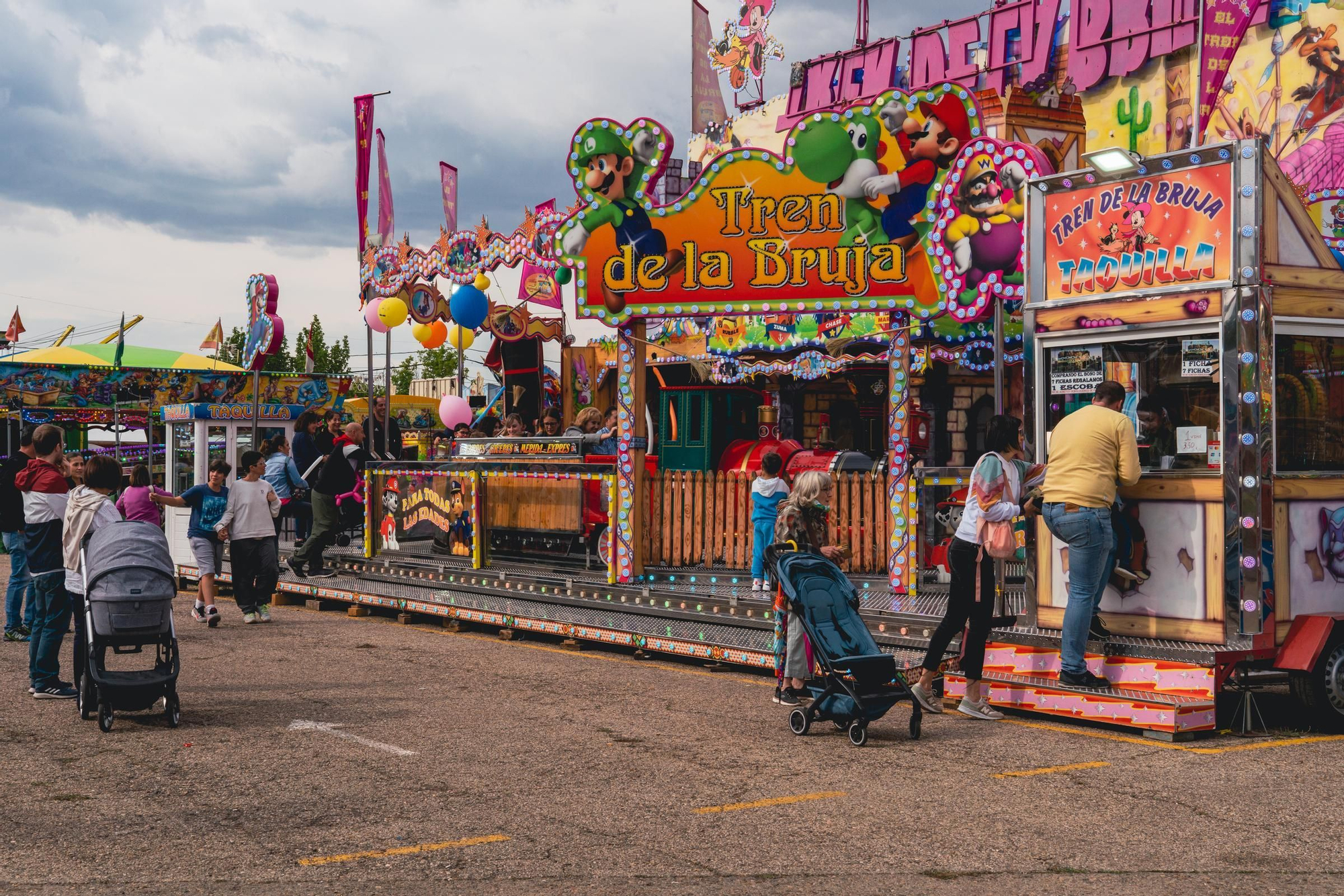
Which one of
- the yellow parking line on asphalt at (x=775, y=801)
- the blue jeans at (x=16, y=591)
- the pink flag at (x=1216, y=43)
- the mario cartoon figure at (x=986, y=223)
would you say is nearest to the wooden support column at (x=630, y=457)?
the mario cartoon figure at (x=986, y=223)

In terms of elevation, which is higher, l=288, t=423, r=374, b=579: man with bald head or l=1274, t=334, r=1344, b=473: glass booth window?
l=1274, t=334, r=1344, b=473: glass booth window

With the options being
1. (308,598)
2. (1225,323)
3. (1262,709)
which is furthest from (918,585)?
(308,598)

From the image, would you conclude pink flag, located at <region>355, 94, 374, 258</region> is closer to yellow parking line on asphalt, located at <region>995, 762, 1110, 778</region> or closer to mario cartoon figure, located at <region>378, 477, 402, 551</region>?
mario cartoon figure, located at <region>378, 477, 402, 551</region>

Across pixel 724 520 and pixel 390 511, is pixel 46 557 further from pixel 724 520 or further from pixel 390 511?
pixel 390 511

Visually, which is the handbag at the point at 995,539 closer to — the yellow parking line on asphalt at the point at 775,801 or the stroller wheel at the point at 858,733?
the stroller wheel at the point at 858,733

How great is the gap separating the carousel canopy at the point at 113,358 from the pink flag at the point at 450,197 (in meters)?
22.0

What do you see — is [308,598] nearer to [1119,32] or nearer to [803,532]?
[803,532]

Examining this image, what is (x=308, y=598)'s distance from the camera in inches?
657

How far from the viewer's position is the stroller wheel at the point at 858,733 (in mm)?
7727

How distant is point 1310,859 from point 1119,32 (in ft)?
79.9

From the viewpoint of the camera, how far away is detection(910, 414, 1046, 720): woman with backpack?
834cm

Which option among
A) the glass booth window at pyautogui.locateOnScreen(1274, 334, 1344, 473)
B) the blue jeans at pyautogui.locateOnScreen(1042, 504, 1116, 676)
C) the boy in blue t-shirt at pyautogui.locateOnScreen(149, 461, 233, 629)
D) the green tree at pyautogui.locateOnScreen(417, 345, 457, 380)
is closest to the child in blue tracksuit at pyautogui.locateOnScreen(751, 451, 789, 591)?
the blue jeans at pyautogui.locateOnScreen(1042, 504, 1116, 676)

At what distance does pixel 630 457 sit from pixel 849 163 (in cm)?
343

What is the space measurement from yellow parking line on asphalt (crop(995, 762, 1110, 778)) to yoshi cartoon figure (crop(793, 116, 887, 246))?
565cm
